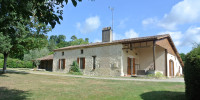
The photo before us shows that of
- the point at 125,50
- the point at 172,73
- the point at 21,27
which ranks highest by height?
the point at 21,27

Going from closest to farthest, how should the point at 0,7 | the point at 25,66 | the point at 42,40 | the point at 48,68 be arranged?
the point at 0,7 < the point at 42,40 < the point at 48,68 < the point at 25,66

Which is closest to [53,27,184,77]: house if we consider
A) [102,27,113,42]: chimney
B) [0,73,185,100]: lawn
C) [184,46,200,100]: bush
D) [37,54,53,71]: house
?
[102,27,113,42]: chimney

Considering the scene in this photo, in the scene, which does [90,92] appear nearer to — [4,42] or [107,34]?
[4,42]

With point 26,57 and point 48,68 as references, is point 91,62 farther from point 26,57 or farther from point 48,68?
point 26,57

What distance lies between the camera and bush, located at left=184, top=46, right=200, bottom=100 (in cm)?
402

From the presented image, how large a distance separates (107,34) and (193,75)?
15428 millimetres

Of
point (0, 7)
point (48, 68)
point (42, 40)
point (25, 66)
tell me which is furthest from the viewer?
point (25, 66)

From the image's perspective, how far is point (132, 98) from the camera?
530cm

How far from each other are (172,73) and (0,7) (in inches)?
734

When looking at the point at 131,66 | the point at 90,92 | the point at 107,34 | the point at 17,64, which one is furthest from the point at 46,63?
the point at 90,92

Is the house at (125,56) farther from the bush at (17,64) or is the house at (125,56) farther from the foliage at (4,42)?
the bush at (17,64)

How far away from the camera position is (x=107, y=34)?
19234mm

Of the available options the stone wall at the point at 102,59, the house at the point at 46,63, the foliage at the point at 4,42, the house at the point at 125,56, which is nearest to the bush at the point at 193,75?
the house at the point at 125,56

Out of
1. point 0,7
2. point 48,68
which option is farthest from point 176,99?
point 48,68
